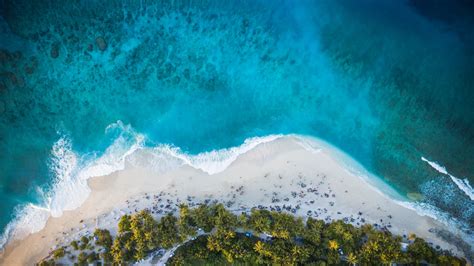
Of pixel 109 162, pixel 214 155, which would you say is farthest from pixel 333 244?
pixel 109 162

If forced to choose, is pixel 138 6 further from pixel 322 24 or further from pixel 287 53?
pixel 322 24

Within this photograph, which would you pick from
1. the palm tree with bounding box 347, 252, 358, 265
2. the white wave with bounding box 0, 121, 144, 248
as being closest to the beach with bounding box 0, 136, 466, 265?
the white wave with bounding box 0, 121, 144, 248

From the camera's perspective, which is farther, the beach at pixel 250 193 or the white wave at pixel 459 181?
the white wave at pixel 459 181

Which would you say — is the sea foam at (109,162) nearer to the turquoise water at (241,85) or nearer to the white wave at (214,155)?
the white wave at (214,155)

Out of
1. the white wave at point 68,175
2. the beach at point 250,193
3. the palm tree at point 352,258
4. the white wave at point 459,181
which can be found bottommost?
the palm tree at point 352,258

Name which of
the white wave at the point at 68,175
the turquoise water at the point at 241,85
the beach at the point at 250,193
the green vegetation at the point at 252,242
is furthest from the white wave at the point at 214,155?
the green vegetation at the point at 252,242

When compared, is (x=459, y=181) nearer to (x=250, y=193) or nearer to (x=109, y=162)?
(x=250, y=193)
